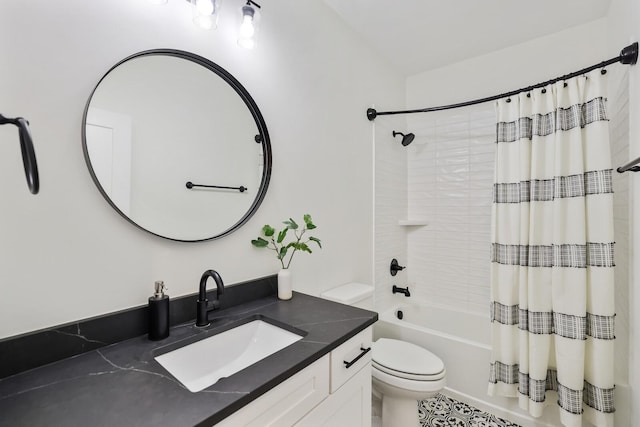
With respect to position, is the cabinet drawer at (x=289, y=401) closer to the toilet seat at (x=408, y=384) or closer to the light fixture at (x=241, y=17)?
the toilet seat at (x=408, y=384)

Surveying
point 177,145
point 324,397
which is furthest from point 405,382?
point 177,145

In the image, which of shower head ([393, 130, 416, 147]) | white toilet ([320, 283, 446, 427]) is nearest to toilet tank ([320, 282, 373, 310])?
white toilet ([320, 283, 446, 427])

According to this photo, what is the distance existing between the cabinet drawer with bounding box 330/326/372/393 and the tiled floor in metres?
1.10

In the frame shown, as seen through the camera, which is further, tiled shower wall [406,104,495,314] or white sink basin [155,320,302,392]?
tiled shower wall [406,104,495,314]

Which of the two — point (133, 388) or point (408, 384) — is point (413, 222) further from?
point (133, 388)

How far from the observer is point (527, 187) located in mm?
1675

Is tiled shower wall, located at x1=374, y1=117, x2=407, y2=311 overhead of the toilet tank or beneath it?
overhead

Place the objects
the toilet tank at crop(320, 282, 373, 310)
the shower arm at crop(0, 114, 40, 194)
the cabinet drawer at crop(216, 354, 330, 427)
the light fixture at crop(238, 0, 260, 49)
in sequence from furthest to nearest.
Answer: the toilet tank at crop(320, 282, 373, 310) < the light fixture at crop(238, 0, 260, 49) < the cabinet drawer at crop(216, 354, 330, 427) < the shower arm at crop(0, 114, 40, 194)

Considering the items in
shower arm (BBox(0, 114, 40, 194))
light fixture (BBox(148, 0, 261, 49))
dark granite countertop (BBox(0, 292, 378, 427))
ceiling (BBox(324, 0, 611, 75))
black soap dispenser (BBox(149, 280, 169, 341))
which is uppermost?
ceiling (BBox(324, 0, 611, 75))

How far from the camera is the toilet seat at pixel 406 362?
153cm

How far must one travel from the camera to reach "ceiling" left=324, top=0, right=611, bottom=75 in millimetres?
1750

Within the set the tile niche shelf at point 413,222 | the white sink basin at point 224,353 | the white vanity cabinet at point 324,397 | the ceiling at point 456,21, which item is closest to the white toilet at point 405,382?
the white vanity cabinet at point 324,397

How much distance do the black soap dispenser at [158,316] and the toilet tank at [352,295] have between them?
89 centimetres

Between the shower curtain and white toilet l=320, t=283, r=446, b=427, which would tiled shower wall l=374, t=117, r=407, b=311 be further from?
the shower curtain
